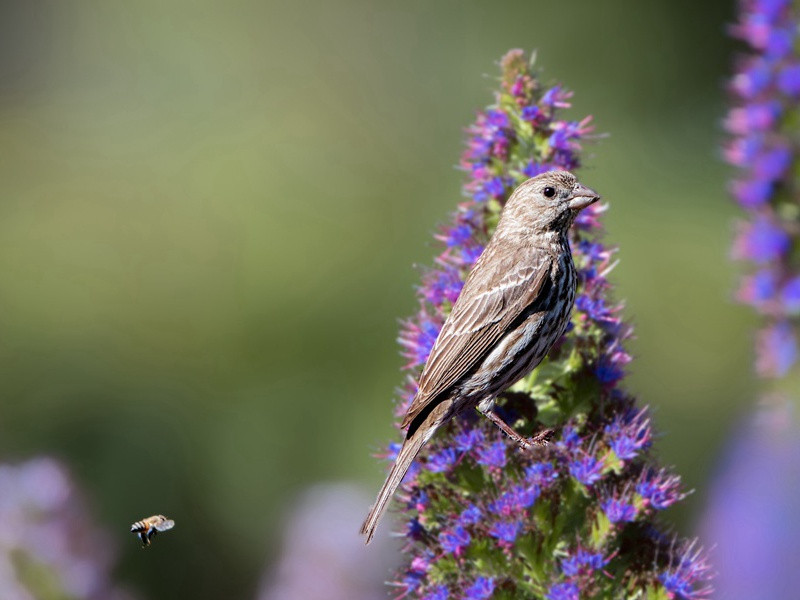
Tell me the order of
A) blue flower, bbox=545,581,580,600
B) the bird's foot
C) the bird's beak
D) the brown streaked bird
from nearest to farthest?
blue flower, bbox=545,581,580,600
the bird's foot
the brown streaked bird
the bird's beak

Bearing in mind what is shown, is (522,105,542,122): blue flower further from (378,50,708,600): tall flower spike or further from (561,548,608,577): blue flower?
(561,548,608,577): blue flower

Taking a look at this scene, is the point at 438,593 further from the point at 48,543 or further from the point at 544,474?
the point at 48,543

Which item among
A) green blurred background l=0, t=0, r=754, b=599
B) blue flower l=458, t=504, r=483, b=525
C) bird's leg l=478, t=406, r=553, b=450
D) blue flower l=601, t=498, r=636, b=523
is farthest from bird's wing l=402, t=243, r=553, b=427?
Answer: green blurred background l=0, t=0, r=754, b=599

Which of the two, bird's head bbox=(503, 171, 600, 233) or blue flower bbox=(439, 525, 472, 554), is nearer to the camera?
blue flower bbox=(439, 525, 472, 554)

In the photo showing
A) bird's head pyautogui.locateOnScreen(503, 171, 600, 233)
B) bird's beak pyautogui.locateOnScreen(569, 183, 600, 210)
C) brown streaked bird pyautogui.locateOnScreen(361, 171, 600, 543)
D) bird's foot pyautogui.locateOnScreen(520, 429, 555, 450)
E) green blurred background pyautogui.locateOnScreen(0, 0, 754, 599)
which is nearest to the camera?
bird's foot pyautogui.locateOnScreen(520, 429, 555, 450)

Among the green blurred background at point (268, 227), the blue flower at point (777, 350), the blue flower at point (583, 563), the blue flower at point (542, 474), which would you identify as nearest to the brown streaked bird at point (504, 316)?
the blue flower at point (542, 474)

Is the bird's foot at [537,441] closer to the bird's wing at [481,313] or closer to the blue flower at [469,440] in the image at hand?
the blue flower at [469,440]

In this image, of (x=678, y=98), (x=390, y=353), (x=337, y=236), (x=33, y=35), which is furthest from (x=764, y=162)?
(x=33, y=35)
